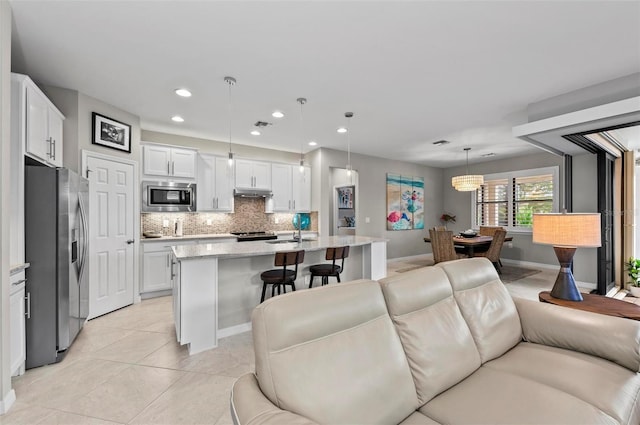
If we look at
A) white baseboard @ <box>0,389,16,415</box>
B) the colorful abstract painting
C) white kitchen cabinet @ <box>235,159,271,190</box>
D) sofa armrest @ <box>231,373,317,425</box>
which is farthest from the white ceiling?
the colorful abstract painting

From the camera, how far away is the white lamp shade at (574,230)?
216 centimetres

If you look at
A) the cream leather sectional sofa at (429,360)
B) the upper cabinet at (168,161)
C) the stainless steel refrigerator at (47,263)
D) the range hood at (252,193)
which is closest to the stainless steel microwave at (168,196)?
the upper cabinet at (168,161)

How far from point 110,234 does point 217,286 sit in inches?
74.8

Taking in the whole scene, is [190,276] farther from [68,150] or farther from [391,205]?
[391,205]

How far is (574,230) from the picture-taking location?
218 centimetres

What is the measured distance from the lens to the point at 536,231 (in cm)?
244

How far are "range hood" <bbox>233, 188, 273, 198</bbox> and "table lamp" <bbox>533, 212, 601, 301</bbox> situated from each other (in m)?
4.36

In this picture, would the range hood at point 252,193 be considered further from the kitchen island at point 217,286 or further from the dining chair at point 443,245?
the dining chair at point 443,245

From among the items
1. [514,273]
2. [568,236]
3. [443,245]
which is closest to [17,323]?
[568,236]

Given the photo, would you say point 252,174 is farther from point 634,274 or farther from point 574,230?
point 634,274

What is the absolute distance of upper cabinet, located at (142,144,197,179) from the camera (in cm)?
439

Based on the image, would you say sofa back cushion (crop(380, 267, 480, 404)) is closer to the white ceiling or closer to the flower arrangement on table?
the white ceiling

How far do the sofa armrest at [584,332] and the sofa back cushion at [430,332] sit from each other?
23.8 inches

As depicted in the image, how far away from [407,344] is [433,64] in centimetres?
254
